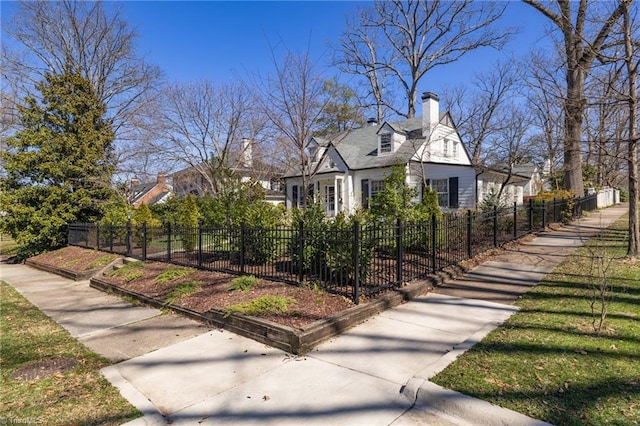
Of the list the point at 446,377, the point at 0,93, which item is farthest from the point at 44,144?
the point at 446,377

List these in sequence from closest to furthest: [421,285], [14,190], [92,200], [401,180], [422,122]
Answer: [421,285] < [401,180] < [14,190] < [92,200] < [422,122]

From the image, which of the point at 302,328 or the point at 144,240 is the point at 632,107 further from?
the point at 144,240

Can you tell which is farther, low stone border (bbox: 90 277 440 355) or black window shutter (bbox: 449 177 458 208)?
black window shutter (bbox: 449 177 458 208)

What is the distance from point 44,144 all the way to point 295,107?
1023cm

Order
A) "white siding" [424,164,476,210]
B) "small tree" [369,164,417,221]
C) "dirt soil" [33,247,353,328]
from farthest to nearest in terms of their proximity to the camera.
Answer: "white siding" [424,164,476,210] → "small tree" [369,164,417,221] → "dirt soil" [33,247,353,328]

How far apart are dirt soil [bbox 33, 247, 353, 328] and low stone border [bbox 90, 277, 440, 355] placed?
16 cm

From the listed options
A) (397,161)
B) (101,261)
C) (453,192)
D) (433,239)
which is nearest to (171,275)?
(101,261)

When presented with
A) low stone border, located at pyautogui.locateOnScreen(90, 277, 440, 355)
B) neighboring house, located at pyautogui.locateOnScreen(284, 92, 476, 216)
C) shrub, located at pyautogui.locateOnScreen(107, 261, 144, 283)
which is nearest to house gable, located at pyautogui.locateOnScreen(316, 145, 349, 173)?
neighboring house, located at pyautogui.locateOnScreen(284, 92, 476, 216)

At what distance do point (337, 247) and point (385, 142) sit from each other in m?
16.7

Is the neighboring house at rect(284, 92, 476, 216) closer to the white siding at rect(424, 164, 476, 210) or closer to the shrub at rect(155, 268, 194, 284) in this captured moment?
the white siding at rect(424, 164, 476, 210)

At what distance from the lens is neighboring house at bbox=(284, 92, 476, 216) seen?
19.2 metres

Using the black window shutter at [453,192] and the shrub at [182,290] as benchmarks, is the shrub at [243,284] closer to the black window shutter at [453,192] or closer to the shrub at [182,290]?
the shrub at [182,290]

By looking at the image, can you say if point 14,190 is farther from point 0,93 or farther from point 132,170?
point 0,93

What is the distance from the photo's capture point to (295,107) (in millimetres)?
13344
